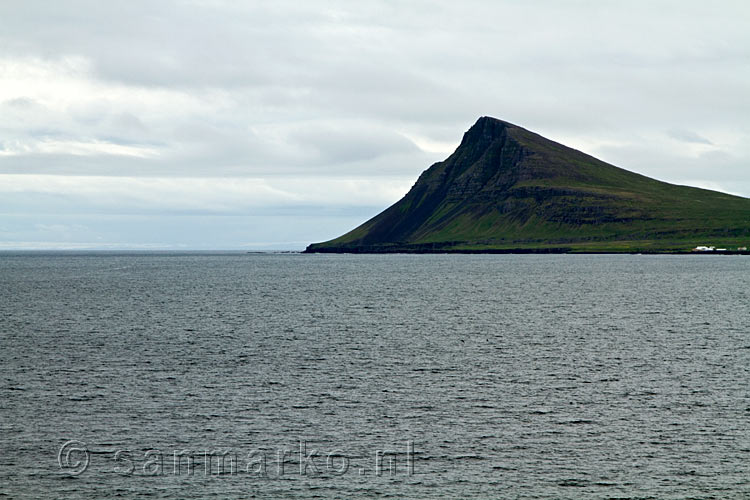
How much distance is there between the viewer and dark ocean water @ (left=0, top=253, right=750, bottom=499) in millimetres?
34000

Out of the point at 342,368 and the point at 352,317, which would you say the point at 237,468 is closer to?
the point at 342,368

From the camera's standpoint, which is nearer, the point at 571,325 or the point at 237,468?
the point at 237,468

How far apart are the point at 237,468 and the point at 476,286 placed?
133549 mm

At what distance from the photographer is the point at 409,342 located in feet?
249

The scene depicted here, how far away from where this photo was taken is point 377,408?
46.0 metres

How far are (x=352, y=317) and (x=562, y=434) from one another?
61917 mm

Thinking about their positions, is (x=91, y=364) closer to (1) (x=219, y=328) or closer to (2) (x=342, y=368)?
(2) (x=342, y=368)

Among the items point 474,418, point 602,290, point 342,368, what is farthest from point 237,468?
point 602,290

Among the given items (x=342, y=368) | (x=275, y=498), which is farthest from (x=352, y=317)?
(x=275, y=498)

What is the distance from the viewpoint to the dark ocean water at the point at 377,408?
112 ft

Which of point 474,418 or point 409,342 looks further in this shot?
point 409,342

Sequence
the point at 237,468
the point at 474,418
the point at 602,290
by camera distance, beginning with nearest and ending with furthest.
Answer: the point at 237,468
the point at 474,418
the point at 602,290

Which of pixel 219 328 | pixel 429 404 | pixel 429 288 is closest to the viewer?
pixel 429 404

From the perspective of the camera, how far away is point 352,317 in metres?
101
